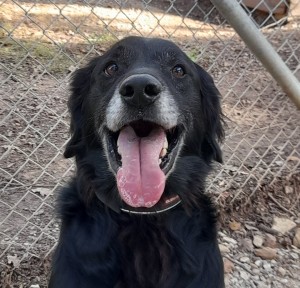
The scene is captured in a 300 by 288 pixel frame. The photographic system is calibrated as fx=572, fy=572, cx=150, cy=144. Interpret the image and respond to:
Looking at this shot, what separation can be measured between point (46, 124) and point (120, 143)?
6.52 feet

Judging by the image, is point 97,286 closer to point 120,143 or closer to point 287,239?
point 120,143

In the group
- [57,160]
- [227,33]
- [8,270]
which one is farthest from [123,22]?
[8,270]

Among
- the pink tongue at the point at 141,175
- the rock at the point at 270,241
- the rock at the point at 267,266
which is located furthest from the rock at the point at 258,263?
the pink tongue at the point at 141,175

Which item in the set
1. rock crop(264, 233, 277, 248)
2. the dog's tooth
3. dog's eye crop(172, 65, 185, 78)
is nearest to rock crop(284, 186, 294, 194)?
rock crop(264, 233, 277, 248)

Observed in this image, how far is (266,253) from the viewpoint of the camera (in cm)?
341

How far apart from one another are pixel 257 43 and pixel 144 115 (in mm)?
883

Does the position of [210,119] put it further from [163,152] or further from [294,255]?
[294,255]

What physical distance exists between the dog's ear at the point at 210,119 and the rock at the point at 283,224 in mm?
1052

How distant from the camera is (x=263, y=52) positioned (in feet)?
9.46

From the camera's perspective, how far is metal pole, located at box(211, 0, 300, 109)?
8.77 ft

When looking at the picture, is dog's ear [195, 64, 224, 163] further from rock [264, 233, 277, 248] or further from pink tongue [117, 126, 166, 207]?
rock [264, 233, 277, 248]

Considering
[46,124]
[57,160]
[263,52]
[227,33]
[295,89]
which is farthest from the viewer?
[227,33]

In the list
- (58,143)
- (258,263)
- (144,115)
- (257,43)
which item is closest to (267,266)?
(258,263)

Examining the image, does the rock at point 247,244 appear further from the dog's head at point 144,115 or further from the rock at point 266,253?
the dog's head at point 144,115
